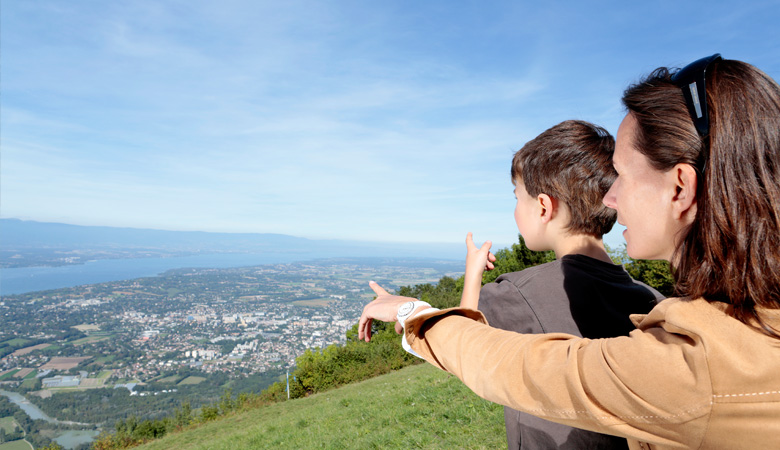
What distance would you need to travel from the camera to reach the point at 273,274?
13350cm

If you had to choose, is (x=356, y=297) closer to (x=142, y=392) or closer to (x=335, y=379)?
(x=142, y=392)

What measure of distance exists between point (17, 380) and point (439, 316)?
8607 cm

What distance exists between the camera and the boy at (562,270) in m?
1.42

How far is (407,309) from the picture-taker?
3.61 ft

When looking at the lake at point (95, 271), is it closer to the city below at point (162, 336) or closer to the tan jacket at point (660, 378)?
the city below at point (162, 336)

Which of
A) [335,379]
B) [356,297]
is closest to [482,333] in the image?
[335,379]

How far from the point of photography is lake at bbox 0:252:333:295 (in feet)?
404

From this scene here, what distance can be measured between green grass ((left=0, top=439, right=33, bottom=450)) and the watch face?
53.1 m

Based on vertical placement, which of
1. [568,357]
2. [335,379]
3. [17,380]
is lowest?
A: [17,380]

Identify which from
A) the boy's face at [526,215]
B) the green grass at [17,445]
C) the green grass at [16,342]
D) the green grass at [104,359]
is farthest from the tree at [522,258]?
the green grass at [16,342]

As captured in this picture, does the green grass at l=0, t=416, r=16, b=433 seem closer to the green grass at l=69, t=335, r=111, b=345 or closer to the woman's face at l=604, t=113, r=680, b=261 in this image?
the green grass at l=69, t=335, r=111, b=345

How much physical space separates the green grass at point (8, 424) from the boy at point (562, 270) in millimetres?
63803

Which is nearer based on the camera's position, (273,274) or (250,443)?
(250,443)

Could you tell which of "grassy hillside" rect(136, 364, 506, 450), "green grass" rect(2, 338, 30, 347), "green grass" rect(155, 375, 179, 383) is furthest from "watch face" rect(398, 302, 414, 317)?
"green grass" rect(2, 338, 30, 347)
